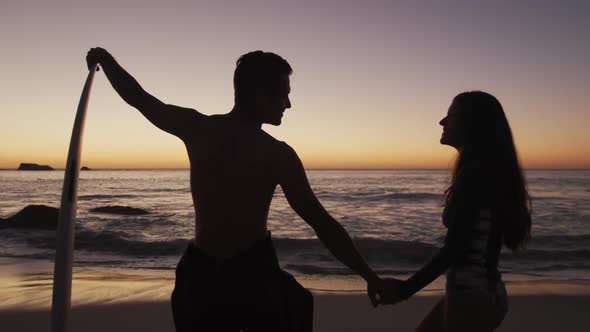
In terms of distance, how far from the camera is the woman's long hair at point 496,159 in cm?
231

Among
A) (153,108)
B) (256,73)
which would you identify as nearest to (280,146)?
(256,73)

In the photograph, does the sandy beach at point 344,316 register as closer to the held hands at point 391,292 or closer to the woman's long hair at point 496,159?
the held hands at point 391,292

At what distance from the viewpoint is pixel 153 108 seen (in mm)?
2238

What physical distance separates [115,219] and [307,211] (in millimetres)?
20926

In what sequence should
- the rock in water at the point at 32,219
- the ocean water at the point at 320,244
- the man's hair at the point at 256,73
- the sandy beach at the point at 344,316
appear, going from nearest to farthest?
the man's hair at the point at 256,73 → the sandy beach at the point at 344,316 → the ocean water at the point at 320,244 → the rock in water at the point at 32,219

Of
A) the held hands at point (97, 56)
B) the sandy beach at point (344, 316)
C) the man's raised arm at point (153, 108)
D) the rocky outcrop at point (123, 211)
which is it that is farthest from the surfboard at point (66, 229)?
the rocky outcrop at point (123, 211)

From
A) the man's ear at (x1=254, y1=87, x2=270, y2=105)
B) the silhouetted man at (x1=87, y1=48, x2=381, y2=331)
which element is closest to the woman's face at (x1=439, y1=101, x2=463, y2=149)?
the silhouetted man at (x1=87, y1=48, x2=381, y2=331)

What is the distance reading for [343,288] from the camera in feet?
27.9

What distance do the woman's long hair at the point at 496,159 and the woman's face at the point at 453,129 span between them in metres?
0.02

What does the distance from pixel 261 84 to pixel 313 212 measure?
2.15 ft

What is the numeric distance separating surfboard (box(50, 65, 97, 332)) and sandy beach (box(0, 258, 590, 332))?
3.50 metres

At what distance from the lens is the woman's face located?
8.43ft

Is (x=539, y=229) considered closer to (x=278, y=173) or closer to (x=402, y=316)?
(x=402, y=316)

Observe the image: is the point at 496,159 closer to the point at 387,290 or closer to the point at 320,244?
the point at 387,290
